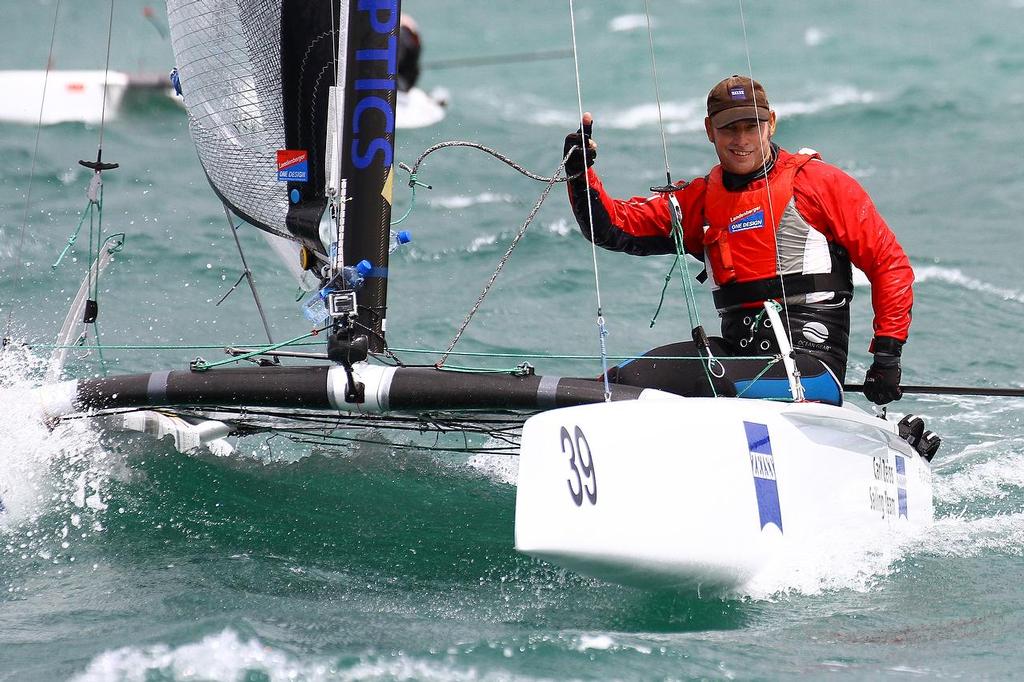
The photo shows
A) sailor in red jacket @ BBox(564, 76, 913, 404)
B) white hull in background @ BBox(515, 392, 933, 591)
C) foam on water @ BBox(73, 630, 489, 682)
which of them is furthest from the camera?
sailor in red jacket @ BBox(564, 76, 913, 404)

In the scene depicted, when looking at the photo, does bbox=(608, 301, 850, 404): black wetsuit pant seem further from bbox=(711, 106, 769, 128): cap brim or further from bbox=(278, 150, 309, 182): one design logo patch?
bbox=(278, 150, 309, 182): one design logo patch

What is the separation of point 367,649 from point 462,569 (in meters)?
0.58

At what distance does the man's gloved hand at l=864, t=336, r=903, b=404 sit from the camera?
317 cm

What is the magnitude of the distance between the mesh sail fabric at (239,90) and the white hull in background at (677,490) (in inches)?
47.8

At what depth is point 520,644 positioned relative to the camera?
2.49 meters

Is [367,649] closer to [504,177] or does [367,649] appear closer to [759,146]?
[759,146]

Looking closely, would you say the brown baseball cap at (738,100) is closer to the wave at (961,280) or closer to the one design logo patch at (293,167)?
the one design logo patch at (293,167)

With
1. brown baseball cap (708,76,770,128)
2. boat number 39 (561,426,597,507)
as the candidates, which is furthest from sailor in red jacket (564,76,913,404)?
boat number 39 (561,426,597,507)

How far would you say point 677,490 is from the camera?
8.39 ft

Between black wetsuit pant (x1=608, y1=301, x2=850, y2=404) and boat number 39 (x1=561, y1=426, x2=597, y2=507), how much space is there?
1.92 feet

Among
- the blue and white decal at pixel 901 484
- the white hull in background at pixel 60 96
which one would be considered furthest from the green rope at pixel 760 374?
the white hull in background at pixel 60 96

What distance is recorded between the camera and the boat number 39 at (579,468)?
2482mm

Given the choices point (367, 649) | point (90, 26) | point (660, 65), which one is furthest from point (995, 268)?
point (90, 26)

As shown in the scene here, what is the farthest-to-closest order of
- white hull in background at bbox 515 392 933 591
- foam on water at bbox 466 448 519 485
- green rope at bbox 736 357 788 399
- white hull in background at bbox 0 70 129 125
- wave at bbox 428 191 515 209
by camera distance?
white hull in background at bbox 0 70 129 125, wave at bbox 428 191 515 209, foam on water at bbox 466 448 519 485, green rope at bbox 736 357 788 399, white hull in background at bbox 515 392 933 591
